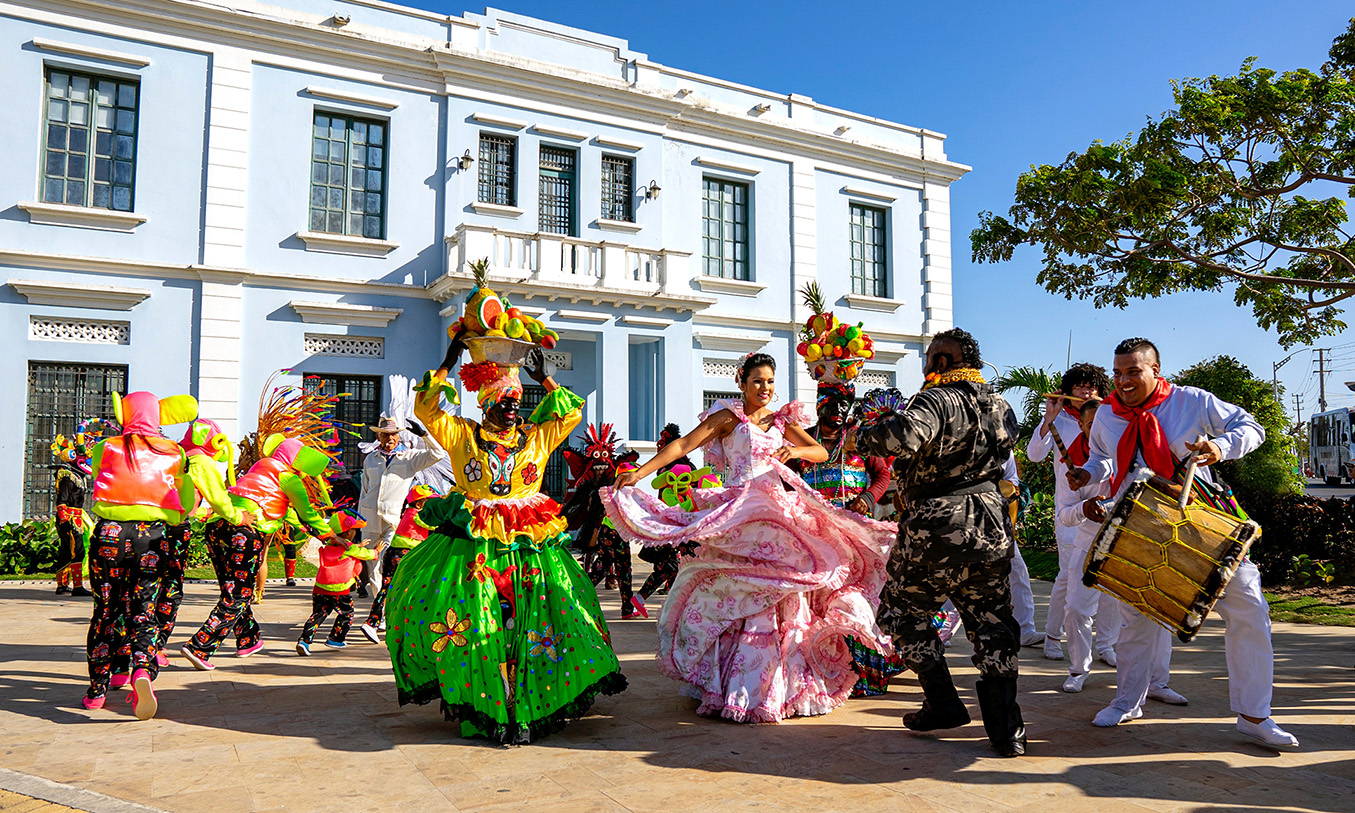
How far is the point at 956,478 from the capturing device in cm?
408

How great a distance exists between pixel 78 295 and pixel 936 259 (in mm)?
17220

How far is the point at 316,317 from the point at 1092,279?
1184 cm

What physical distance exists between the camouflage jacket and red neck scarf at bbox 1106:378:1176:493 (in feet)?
2.29

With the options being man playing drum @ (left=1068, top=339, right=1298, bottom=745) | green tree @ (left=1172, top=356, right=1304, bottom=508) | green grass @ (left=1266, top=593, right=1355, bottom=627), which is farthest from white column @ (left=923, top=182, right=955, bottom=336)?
man playing drum @ (left=1068, top=339, right=1298, bottom=745)

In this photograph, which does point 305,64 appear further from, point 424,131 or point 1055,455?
point 1055,455

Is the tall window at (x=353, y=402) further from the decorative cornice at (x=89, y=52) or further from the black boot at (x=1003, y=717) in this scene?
the black boot at (x=1003, y=717)

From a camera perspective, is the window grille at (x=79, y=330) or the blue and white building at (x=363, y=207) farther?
the blue and white building at (x=363, y=207)

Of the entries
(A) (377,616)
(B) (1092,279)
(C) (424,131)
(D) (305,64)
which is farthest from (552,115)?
(A) (377,616)

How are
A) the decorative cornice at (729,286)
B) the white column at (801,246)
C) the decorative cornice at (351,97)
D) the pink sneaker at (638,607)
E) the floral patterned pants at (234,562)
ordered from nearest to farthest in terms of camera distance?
the floral patterned pants at (234,562)
the pink sneaker at (638,607)
the decorative cornice at (351,97)
the decorative cornice at (729,286)
the white column at (801,246)

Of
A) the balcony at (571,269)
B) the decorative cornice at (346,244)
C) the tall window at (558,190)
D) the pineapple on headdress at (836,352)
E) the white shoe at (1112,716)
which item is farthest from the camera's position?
the tall window at (558,190)

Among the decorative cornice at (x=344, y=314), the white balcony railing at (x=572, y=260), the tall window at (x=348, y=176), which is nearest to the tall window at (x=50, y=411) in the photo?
the decorative cornice at (x=344, y=314)

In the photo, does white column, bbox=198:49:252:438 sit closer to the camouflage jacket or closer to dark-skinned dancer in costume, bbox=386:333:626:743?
dark-skinned dancer in costume, bbox=386:333:626:743

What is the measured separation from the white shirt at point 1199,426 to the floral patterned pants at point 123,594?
537cm

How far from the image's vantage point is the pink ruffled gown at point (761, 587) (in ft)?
15.2
